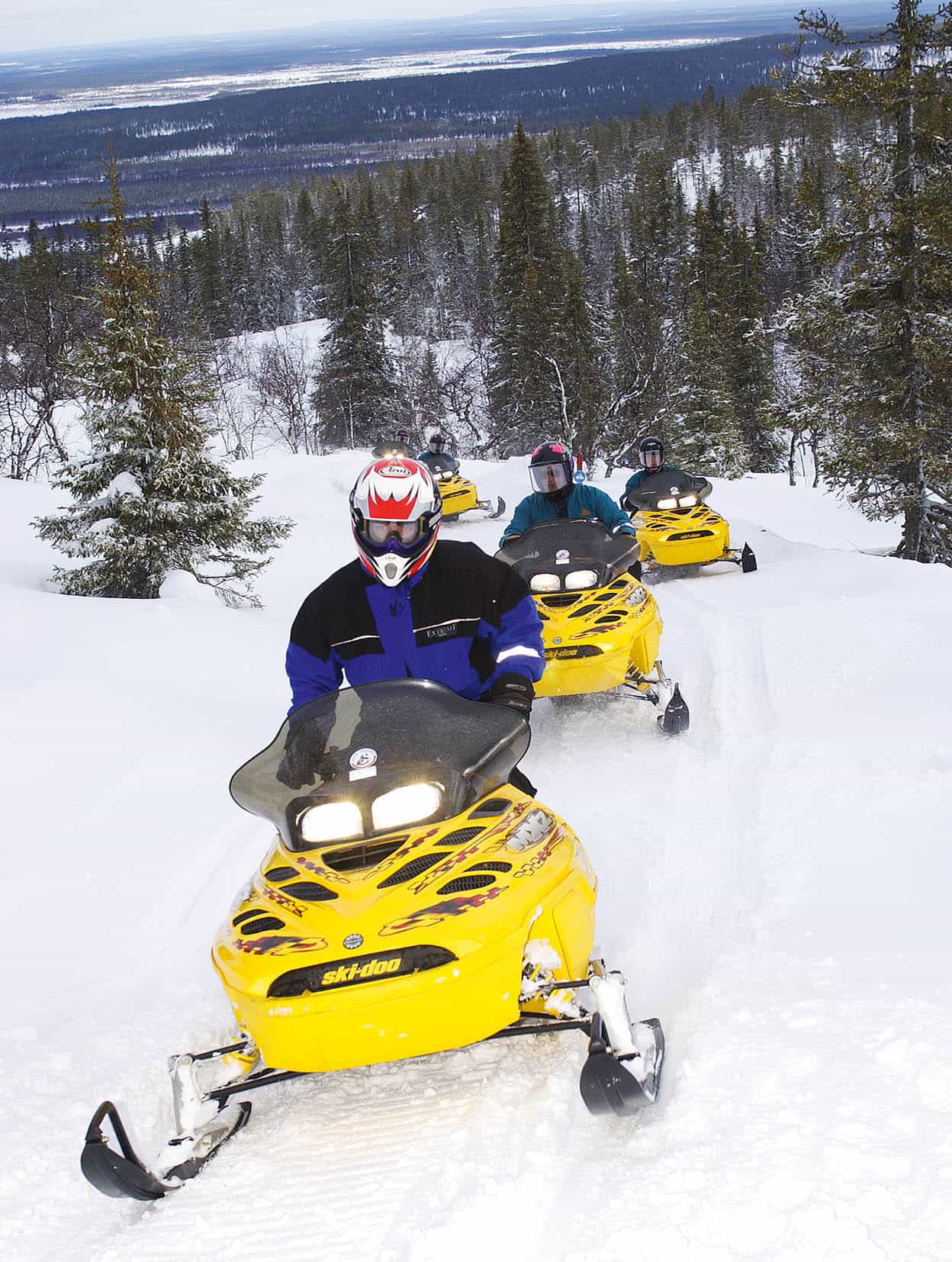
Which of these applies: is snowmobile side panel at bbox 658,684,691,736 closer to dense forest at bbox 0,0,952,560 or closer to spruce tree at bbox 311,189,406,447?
dense forest at bbox 0,0,952,560

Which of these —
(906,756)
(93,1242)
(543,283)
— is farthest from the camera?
(543,283)

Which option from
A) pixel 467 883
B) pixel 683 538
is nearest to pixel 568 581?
pixel 467 883

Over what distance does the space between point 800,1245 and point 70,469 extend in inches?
476

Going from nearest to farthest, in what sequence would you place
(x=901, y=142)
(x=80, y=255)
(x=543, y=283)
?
(x=901, y=142) → (x=543, y=283) → (x=80, y=255)

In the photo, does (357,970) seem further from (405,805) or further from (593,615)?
(593,615)

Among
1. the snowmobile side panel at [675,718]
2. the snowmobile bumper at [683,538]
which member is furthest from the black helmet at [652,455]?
the snowmobile side panel at [675,718]

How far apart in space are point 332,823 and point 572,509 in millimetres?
6080

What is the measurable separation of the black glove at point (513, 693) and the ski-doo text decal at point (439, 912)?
1038 mm

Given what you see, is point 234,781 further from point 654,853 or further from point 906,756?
point 906,756

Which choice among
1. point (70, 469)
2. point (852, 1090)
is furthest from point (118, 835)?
point (70, 469)

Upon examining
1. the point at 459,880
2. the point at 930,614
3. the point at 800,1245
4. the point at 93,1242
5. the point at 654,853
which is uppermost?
the point at 459,880

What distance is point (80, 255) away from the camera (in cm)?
6131

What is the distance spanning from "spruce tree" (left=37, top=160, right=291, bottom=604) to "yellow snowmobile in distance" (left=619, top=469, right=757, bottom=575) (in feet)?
14.9

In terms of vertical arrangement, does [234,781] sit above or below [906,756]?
above
